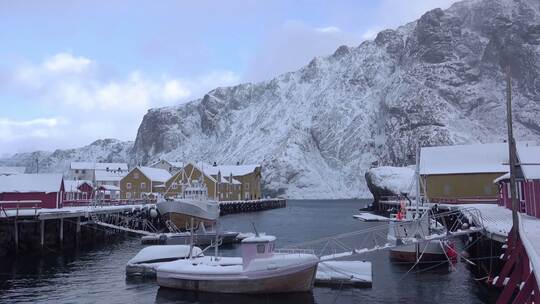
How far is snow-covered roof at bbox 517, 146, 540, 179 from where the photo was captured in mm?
28734

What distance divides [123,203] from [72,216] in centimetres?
3297

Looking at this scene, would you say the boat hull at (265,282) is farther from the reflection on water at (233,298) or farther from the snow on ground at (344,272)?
the snow on ground at (344,272)

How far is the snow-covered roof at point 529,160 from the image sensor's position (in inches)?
1131

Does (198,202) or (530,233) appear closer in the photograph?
(530,233)

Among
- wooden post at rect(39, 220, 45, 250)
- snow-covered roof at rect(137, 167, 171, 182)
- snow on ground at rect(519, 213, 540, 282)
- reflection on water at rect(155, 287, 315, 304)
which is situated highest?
snow-covered roof at rect(137, 167, 171, 182)

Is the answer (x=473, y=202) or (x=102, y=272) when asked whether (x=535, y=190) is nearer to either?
(x=102, y=272)

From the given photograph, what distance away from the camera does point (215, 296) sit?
24188mm

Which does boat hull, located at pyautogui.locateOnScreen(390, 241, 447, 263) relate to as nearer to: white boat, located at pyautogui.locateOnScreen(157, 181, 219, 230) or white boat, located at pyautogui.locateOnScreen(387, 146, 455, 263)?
white boat, located at pyautogui.locateOnScreen(387, 146, 455, 263)

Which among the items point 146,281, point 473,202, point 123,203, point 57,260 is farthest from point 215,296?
point 123,203

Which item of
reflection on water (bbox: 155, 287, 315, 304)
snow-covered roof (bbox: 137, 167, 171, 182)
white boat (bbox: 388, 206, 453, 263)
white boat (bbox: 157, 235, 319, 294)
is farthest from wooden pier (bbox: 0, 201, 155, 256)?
snow-covered roof (bbox: 137, 167, 171, 182)

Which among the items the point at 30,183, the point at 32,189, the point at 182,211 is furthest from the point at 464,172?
the point at 30,183

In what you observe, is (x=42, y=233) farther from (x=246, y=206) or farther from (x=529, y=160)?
(x=246, y=206)

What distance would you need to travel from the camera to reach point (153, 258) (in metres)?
30.4

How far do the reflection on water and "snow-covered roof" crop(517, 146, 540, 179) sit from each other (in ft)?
47.2
